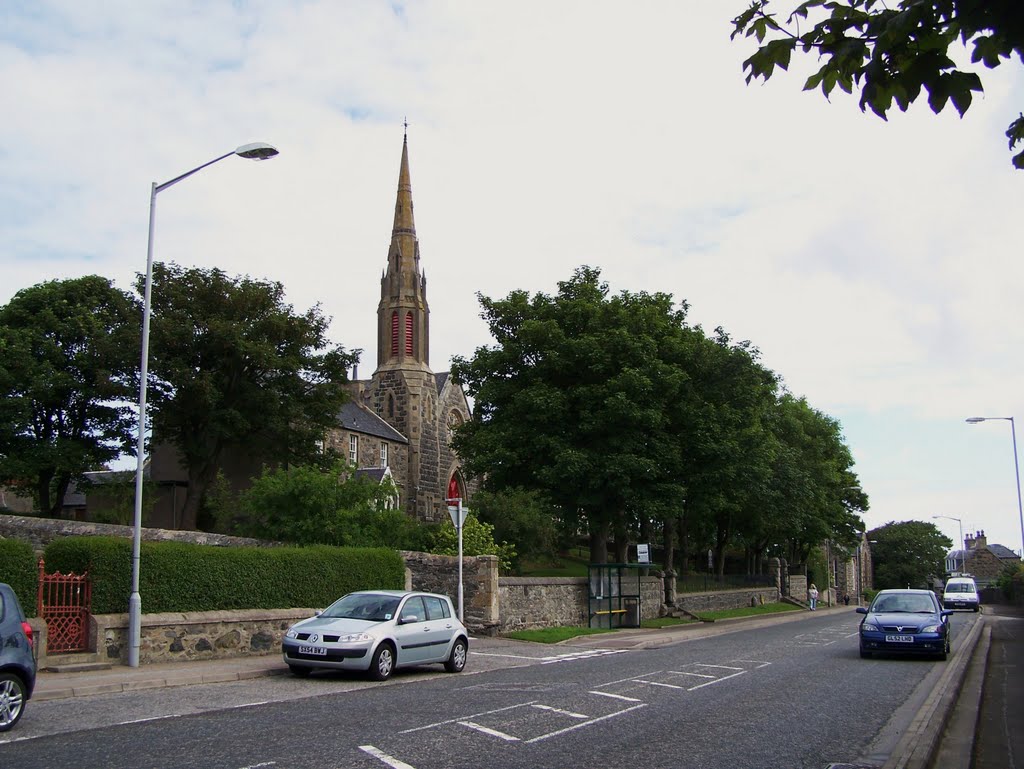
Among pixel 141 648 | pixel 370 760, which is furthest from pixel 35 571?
pixel 370 760

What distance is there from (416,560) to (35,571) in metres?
11.8

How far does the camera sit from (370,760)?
8156 mm

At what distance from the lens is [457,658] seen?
17156 millimetres

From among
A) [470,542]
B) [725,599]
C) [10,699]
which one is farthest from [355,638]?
[725,599]

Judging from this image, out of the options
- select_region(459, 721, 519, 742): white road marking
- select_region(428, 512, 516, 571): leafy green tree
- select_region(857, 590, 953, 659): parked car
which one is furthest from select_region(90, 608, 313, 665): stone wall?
select_region(857, 590, 953, 659): parked car

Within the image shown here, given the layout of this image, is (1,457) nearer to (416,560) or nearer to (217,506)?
(217,506)

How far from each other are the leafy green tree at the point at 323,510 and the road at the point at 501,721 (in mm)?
8330

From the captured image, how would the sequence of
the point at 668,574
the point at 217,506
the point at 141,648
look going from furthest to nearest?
1. the point at 668,574
2. the point at 217,506
3. the point at 141,648

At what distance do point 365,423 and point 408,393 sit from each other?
4563 millimetres

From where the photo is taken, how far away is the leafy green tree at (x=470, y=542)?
28734 mm

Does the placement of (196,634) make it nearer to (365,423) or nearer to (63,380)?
(63,380)

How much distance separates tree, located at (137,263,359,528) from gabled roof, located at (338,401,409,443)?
41.3ft

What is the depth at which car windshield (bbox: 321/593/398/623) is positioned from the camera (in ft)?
51.5

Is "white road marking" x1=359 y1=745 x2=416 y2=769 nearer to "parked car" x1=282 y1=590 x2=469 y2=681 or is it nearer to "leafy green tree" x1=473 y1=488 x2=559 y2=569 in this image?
"parked car" x1=282 y1=590 x2=469 y2=681
